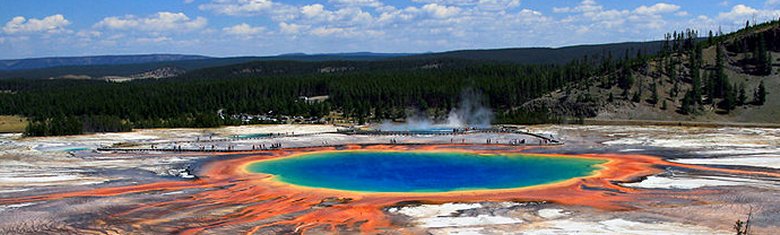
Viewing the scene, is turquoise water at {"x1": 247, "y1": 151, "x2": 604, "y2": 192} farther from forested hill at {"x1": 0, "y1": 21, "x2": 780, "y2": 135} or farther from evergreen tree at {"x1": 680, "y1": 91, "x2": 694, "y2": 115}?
evergreen tree at {"x1": 680, "y1": 91, "x2": 694, "y2": 115}

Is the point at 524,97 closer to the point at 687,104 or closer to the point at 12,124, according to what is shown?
the point at 687,104

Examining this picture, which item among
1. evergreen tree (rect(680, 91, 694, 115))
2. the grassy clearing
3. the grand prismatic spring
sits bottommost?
the grassy clearing

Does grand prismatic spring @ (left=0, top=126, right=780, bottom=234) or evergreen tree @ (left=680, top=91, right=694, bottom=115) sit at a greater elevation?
evergreen tree @ (left=680, top=91, right=694, bottom=115)

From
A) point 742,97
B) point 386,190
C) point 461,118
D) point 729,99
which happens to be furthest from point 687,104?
point 386,190

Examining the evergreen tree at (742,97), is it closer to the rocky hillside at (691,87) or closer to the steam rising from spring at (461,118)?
the rocky hillside at (691,87)

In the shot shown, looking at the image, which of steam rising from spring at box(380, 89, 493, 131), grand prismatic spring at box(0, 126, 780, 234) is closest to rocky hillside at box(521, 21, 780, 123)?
steam rising from spring at box(380, 89, 493, 131)
